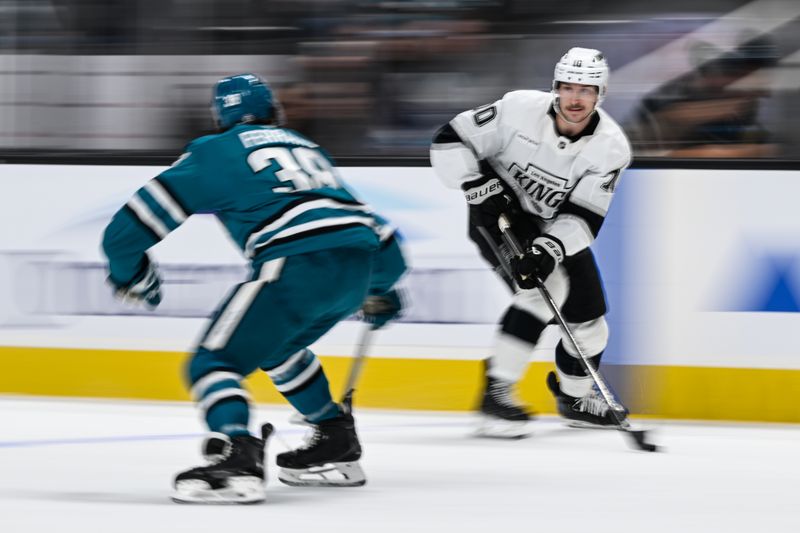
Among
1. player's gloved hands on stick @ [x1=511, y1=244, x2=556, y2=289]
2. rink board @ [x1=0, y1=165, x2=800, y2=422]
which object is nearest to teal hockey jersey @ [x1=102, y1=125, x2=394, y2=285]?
player's gloved hands on stick @ [x1=511, y1=244, x2=556, y2=289]

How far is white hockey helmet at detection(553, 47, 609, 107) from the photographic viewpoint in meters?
4.14

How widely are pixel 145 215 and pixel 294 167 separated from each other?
36 centimetres

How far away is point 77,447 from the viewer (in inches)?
163

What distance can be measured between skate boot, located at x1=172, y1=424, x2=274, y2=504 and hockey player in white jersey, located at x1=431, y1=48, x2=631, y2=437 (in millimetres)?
1371

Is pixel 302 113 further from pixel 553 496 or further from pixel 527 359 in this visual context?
pixel 553 496

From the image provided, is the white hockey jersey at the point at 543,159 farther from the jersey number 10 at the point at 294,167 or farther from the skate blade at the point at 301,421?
the jersey number 10 at the point at 294,167

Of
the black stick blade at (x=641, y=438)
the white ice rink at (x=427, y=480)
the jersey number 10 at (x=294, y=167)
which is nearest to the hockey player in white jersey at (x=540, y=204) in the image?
the white ice rink at (x=427, y=480)

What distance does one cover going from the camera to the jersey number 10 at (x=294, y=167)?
3127mm

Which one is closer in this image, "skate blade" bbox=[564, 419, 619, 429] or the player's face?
the player's face

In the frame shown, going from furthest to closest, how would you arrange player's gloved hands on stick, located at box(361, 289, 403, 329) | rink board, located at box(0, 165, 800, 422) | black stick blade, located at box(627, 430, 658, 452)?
rink board, located at box(0, 165, 800, 422)
black stick blade, located at box(627, 430, 658, 452)
player's gloved hands on stick, located at box(361, 289, 403, 329)

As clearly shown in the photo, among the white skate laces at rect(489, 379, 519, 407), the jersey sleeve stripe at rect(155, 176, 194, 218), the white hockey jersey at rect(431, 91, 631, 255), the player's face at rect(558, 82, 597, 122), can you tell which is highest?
the player's face at rect(558, 82, 597, 122)

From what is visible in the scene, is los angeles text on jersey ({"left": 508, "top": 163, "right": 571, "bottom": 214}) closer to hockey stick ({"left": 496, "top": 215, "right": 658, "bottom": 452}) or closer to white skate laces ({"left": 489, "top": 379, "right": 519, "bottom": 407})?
hockey stick ({"left": 496, "top": 215, "right": 658, "bottom": 452})

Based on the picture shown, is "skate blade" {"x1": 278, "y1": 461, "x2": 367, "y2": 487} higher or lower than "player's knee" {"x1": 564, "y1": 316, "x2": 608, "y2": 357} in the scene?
lower

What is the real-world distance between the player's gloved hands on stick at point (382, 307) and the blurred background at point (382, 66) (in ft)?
4.74
